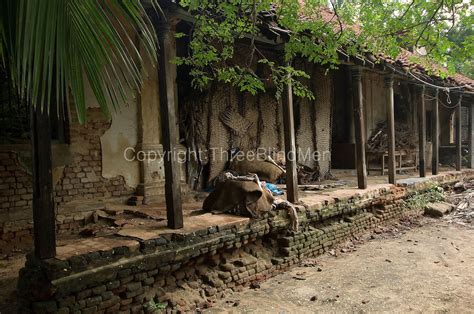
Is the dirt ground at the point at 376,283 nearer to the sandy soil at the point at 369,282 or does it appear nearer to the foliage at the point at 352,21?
the sandy soil at the point at 369,282

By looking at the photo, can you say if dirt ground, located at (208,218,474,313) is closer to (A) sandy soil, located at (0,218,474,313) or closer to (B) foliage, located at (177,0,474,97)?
(A) sandy soil, located at (0,218,474,313)

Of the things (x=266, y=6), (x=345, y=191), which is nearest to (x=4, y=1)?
(x=266, y=6)

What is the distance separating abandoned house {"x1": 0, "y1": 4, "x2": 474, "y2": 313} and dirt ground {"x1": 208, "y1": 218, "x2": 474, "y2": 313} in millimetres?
339

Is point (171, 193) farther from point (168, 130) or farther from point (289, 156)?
point (289, 156)

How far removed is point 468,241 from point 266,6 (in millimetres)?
6563

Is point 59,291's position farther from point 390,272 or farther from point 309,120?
point 309,120

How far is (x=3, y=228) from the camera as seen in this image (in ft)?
16.4

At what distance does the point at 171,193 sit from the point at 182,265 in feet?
3.04

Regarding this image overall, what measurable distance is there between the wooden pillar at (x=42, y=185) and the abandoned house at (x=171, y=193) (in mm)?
19

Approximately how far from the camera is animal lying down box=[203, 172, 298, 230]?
5.53 metres

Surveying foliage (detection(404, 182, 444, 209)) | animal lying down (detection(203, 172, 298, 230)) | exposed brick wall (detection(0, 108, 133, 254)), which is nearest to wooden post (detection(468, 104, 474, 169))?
foliage (detection(404, 182, 444, 209))

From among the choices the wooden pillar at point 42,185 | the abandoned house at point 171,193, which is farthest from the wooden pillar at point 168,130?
the wooden pillar at point 42,185

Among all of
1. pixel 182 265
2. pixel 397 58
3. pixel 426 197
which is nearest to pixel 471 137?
pixel 426 197

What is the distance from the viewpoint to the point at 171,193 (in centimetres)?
474
